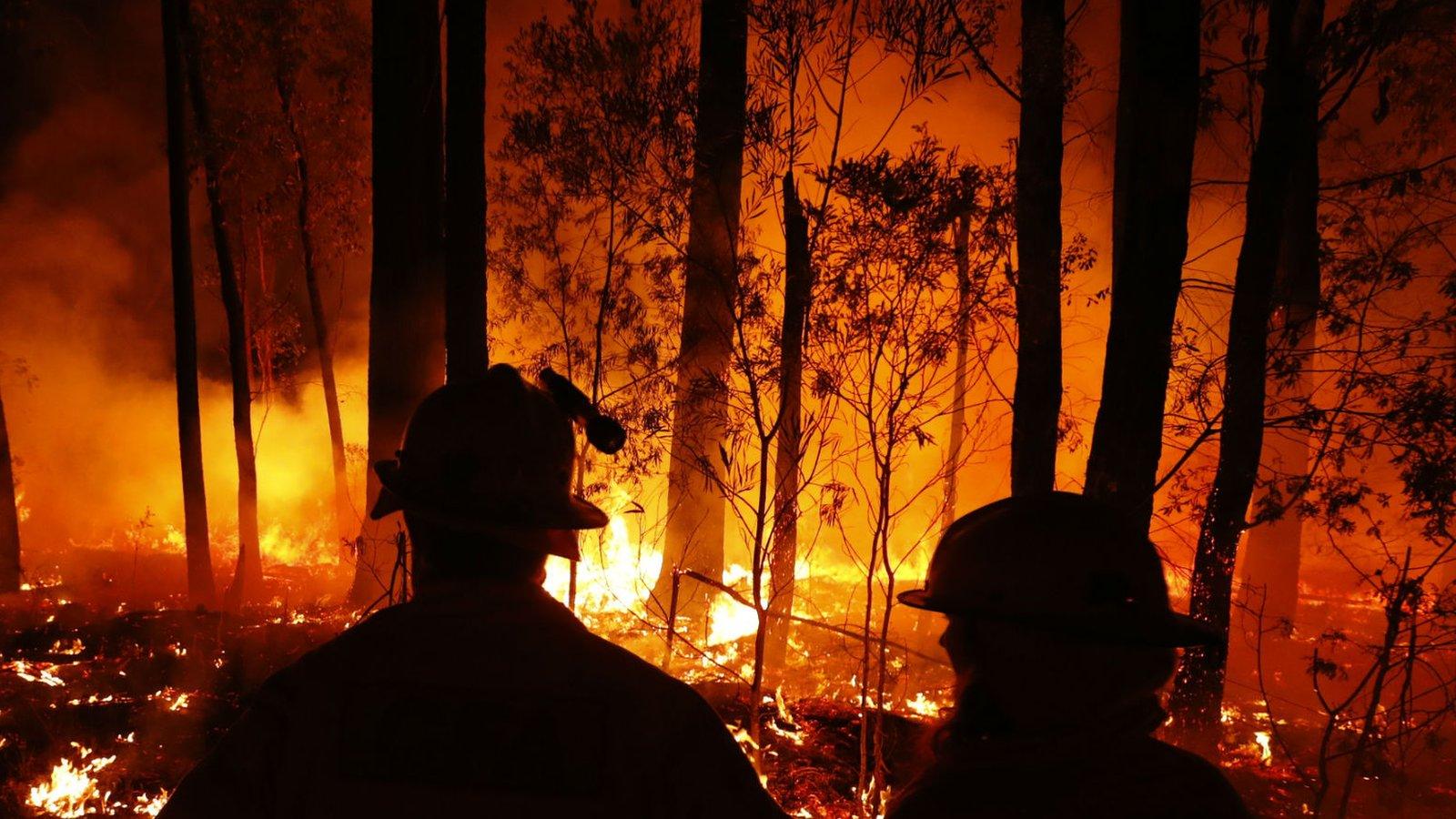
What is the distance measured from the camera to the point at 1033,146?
8211 millimetres

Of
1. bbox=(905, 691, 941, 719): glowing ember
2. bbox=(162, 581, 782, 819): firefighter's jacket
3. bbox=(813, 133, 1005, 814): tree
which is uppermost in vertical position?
bbox=(813, 133, 1005, 814): tree

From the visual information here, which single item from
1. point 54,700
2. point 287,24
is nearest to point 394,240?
point 54,700

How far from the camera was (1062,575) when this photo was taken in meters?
1.66

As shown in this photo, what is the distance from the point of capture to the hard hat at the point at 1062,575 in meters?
1.62

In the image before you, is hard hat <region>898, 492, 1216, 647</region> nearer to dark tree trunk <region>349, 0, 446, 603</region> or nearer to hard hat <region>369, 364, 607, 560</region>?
hard hat <region>369, 364, 607, 560</region>

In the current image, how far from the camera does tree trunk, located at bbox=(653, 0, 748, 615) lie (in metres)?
10.8

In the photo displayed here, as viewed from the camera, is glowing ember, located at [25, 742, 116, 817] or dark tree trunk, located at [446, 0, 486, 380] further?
dark tree trunk, located at [446, 0, 486, 380]

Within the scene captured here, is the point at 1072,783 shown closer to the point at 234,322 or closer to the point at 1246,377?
the point at 1246,377

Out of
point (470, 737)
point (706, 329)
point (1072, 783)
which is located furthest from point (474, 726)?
point (706, 329)

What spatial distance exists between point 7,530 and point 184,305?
4.80 meters

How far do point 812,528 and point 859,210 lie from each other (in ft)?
51.2

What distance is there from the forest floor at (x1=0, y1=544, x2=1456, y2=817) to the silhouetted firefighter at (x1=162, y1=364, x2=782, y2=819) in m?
4.87

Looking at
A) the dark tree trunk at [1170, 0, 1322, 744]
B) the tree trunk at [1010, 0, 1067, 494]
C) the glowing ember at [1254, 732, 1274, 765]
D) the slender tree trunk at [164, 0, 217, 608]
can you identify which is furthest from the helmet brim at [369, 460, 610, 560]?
the slender tree trunk at [164, 0, 217, 608]

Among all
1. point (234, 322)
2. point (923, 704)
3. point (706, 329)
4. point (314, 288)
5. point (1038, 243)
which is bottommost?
point (923, 704)
